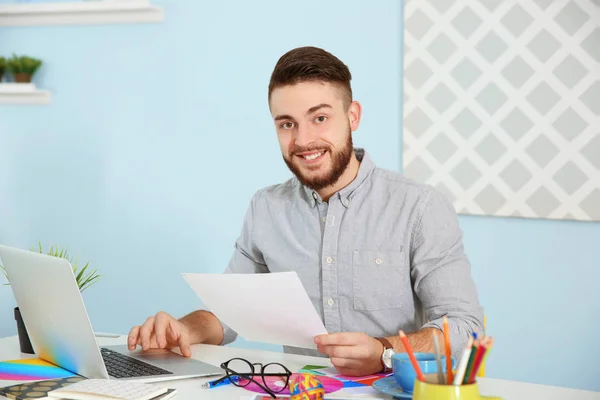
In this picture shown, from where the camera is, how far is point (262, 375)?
1.45 metres

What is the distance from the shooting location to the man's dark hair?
187 cm

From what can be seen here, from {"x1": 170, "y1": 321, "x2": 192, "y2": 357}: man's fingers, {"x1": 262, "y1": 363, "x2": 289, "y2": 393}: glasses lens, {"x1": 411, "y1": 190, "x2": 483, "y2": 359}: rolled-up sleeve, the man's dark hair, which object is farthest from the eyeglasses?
the man's dark hair

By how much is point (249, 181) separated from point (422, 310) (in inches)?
48.1

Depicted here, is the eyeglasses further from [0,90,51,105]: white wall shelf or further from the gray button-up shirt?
[0,90,51,105]: white wall shelf

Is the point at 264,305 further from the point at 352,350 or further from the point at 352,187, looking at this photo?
the point at 352,187

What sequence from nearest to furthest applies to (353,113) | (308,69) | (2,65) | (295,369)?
(295,369) < (308,69) < (353,113) < (2,65)

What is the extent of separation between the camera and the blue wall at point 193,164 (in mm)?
2594

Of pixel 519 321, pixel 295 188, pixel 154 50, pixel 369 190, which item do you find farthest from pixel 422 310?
pixel 154 50

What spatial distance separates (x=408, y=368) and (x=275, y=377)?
302 millimetres

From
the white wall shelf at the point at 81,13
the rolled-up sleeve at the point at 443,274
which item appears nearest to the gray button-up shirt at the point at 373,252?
the rolled-up sleeve at the point at 443,274

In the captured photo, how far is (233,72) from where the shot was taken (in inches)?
117

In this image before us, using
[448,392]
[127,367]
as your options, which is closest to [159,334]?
[127,367]

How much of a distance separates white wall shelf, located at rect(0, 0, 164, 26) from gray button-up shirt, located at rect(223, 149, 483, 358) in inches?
53.7

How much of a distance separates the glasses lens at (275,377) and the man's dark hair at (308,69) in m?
0.69
